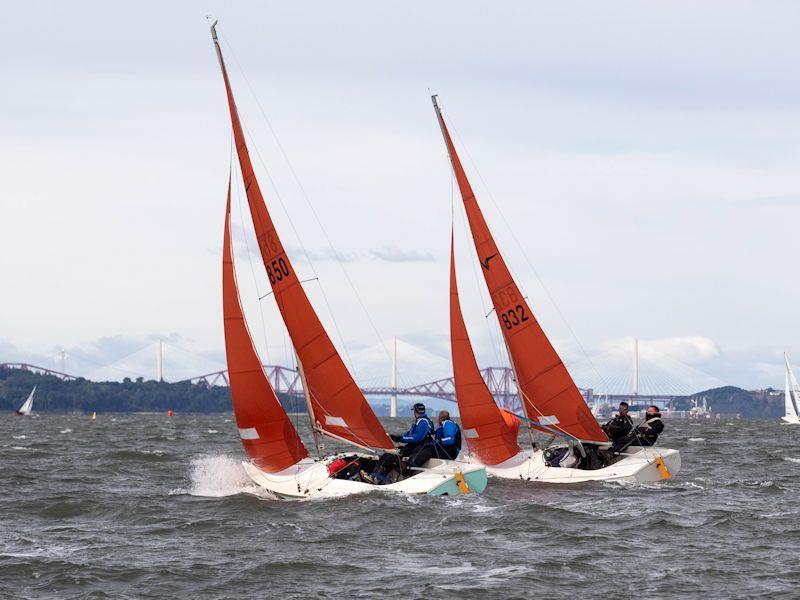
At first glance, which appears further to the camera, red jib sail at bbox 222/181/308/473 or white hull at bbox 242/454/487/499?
red jib sail at bbox 222/181/308/473

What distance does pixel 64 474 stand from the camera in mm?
22516

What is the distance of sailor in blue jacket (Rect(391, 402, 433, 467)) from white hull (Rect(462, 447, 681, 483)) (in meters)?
2.90

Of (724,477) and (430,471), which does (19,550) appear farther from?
(724,477)

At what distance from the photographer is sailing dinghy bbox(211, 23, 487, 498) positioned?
16594mm

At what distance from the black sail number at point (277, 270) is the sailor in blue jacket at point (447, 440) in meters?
2.96

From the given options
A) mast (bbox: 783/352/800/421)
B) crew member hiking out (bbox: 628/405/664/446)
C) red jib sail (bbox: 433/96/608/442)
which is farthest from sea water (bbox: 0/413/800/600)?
mast (bbox: 783/352/800/421)

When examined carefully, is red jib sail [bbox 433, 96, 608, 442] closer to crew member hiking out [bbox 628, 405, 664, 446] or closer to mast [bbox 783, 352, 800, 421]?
crew member hiking out [bbox 628, 405, 664, 446]

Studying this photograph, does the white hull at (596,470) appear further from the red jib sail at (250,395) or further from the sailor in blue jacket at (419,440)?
the red jib sail at (250,395)

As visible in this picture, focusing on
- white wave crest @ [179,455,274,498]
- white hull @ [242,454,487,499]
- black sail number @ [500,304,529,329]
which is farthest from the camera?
black sail number @ [500,304,529,329]

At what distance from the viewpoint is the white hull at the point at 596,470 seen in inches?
738

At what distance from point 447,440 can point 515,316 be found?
3.89m

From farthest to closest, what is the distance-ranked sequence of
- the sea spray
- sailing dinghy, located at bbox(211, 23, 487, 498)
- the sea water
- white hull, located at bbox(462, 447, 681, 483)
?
white hull, located at bbox(462, 447, 681, 483) → the sea spray → sailing dinghy, located at bbox(211, 23, 487, 498) → the sea water

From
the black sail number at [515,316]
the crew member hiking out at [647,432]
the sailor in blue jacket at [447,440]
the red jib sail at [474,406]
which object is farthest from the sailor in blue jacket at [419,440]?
the crew member hiking out at [647,432]

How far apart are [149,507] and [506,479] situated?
590 centimetres
